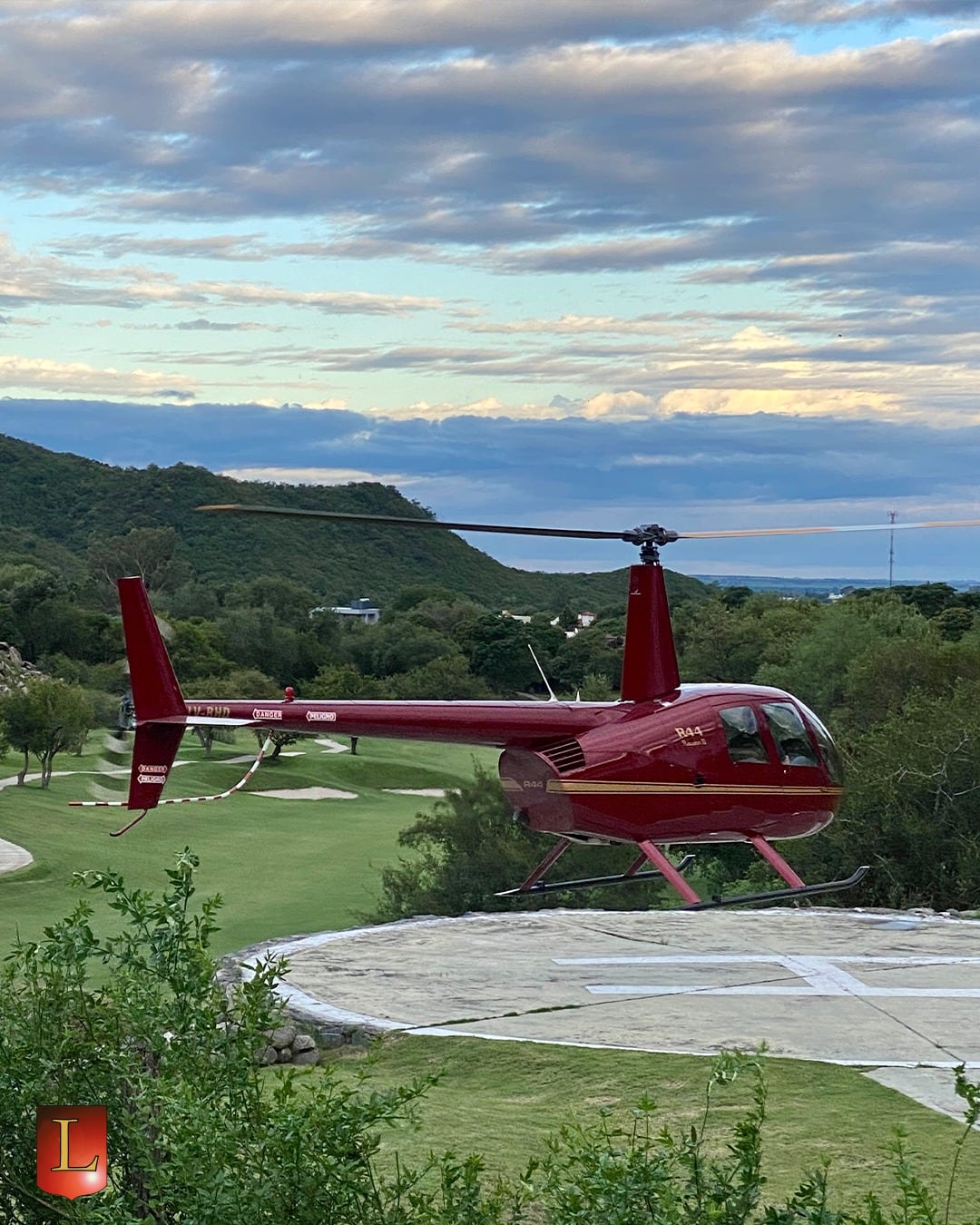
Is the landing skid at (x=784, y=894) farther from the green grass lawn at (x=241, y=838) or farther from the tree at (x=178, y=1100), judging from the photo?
the green grass lawn at (x=241, y=838)

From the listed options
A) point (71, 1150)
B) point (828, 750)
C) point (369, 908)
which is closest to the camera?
point (71, 1150)

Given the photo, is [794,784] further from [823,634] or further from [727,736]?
[823,634]

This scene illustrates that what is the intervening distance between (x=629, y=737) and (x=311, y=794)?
31027 mm

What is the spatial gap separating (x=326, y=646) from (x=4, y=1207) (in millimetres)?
60955

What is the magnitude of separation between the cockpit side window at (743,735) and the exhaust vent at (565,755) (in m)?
1.30

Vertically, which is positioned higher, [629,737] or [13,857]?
[629,737]

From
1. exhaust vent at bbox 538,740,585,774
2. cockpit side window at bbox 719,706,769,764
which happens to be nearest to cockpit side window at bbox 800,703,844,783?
cockpit side window at bbox 719,706,769,764

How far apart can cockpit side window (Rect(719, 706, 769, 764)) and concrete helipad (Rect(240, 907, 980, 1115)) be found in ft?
5.14

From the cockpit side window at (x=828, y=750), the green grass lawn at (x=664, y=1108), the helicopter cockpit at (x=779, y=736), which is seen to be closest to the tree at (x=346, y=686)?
the cockpit side window at (x=828, y=750)

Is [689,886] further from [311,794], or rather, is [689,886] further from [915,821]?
[311,794]

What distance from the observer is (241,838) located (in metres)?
34.9

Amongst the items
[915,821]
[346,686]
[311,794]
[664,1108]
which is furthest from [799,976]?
Result: [346,686]

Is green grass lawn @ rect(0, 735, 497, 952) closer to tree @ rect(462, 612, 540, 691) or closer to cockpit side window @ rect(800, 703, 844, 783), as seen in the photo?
tree @ rect(462, 612, 540, 691)

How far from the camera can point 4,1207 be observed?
550 centimetres
